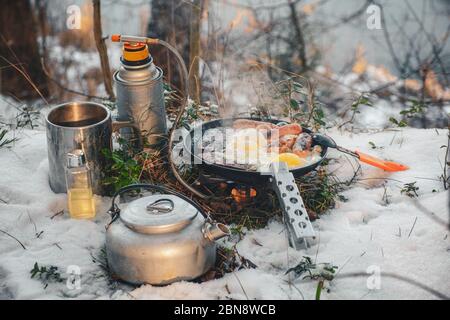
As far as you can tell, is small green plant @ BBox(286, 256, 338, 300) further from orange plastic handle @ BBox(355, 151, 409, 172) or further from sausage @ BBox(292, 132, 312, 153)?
orange plastic handle @ BBox(355, 151, 409, 172)

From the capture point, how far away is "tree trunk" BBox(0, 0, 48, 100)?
7.41 meters

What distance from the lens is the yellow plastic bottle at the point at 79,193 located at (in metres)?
3.33

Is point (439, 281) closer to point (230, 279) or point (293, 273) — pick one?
point (293, 273)

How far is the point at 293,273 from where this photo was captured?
290cm

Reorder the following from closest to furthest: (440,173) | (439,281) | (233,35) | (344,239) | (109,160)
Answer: (439,281)
(344,239)
(109,160)
(440,173)
(233,35)

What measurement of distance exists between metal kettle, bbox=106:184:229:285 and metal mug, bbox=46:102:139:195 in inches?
29.4

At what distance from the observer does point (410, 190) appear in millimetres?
3602

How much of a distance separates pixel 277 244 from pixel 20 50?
5.70 metres

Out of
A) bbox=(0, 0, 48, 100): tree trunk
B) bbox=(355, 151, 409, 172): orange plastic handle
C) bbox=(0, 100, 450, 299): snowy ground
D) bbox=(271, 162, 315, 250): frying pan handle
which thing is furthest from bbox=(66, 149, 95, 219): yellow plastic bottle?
bbox=(0, 0, 48, 100): tree trunk

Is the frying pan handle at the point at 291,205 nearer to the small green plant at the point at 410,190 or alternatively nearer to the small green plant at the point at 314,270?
the small green plant at the point at 314,270
